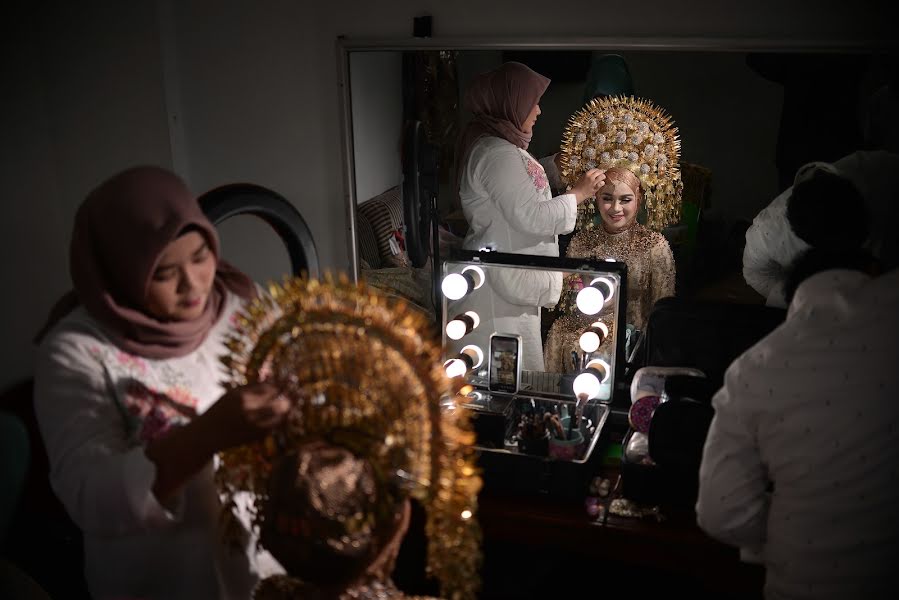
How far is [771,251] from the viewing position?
1.82 meters

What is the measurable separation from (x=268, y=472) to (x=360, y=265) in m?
1.24

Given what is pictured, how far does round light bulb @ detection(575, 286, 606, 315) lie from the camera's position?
6.48ft

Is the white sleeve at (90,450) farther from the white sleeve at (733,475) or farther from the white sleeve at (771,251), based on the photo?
the white sleeve at (771,251)

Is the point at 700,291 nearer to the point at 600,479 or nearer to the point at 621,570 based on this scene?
the point at 600,479

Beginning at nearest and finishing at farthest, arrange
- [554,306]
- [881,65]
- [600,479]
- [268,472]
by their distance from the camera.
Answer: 1. [268,472]
2. [881,65]
3. [600,479]
4. [554,306]

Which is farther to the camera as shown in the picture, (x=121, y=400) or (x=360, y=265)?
(x=360, y=265)

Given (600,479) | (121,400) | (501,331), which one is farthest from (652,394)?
(121,400)

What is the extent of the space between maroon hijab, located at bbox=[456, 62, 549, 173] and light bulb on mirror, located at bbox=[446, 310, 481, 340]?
1.43ft

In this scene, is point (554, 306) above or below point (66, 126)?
below

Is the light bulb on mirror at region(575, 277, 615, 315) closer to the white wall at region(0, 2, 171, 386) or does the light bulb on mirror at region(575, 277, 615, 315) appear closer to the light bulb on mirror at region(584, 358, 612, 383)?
the light bulb on mirror at region(584, 358, 612, 383)

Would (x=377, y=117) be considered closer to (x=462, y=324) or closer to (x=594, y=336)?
(x=462, y=324)

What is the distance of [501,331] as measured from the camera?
2.10m

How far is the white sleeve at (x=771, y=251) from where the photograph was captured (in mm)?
1778

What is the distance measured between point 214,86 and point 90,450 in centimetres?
144
